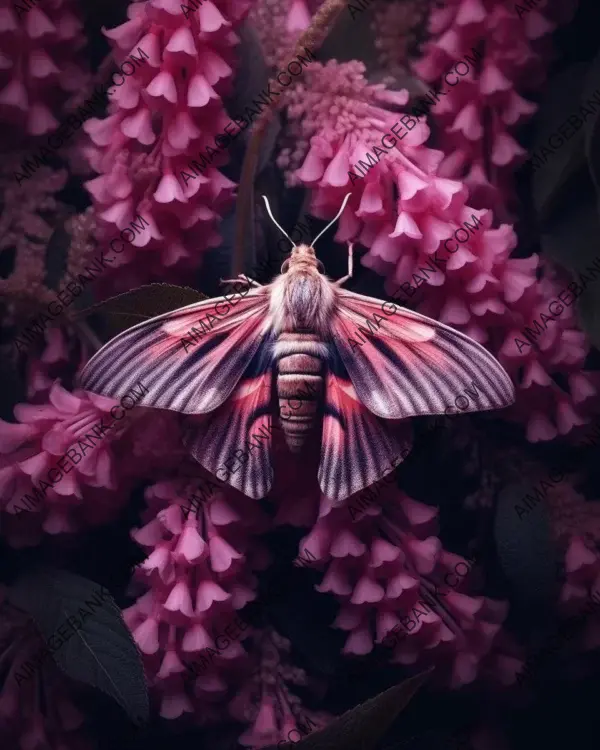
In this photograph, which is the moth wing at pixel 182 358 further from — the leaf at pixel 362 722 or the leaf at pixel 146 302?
the leaf at pixel 362 722

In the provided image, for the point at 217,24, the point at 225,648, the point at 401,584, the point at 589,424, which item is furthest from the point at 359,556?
the point at 217,24

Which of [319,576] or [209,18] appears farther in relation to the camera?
[319,576]

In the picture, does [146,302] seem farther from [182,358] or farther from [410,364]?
[410,364]

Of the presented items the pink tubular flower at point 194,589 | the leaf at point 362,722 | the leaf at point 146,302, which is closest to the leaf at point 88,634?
the pink tubular flower at point 194,589

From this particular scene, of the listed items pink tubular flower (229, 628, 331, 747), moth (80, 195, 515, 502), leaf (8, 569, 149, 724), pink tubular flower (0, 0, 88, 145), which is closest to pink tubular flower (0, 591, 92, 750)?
leaf (8, 569, 149, 724)

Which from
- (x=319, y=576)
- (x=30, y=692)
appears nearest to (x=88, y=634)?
(x=30, y=692)

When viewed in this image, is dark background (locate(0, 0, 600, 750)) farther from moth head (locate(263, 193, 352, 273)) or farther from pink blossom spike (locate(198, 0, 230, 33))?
pink blossom spike (locate(198, 0, 230, 33))
